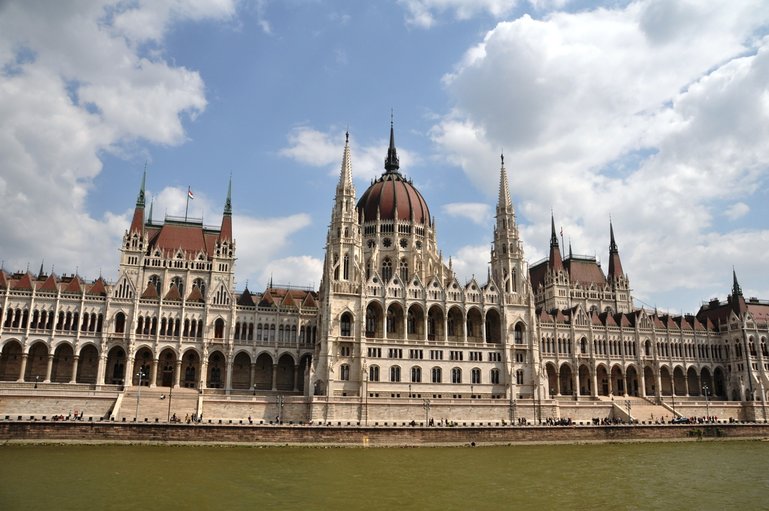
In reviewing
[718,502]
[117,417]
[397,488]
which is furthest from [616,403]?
[117,417]

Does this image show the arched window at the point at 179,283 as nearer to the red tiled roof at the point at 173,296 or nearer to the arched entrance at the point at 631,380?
the red tiled roof at the point at 173,296

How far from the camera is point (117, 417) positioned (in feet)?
201

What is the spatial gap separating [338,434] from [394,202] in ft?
154

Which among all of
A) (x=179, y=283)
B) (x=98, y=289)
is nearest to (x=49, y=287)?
(x=98, y=289)

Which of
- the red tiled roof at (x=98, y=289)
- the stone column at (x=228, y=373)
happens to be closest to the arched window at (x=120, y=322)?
the red tiled roof at (x=98, y=289)

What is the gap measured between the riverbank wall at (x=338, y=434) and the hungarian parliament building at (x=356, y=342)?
170 inches

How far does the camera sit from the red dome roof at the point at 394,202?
10038cm

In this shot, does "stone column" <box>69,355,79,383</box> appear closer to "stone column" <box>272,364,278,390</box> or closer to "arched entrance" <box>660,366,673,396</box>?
"stone column" <box>272,364,278,390</box>

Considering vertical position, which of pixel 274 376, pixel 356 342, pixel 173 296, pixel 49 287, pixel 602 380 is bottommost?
pixel 274 376

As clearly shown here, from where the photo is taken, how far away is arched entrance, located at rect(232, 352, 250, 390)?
83812 millimetres

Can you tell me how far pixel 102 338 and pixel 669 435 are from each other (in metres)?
65.8

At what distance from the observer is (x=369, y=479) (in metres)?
42.6

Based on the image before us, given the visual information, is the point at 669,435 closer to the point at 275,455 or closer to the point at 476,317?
the point at 476,317

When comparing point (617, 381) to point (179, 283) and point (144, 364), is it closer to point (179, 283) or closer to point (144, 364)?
point (179, 283)
